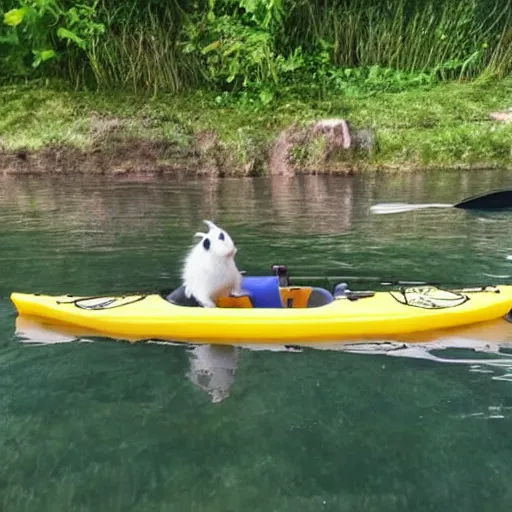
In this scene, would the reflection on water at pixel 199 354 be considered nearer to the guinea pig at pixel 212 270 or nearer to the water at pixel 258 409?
the water at pixel 258 409

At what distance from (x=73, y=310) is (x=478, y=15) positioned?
1072 centimetres

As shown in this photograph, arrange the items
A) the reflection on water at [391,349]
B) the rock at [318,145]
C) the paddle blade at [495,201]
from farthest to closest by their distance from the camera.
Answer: the rock at [318,145] < the paddle blade at [495,201] < the reflection on water at [391,349]

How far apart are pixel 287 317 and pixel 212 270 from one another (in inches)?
20.6

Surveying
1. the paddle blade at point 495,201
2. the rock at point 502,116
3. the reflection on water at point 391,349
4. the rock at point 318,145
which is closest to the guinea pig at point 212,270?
the reflection on water at point 391,349

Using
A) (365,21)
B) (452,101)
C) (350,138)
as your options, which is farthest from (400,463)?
(365,21)

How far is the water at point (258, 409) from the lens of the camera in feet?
8.48

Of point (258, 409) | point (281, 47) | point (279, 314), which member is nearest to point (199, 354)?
point (279, 314)

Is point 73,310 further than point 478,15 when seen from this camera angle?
No

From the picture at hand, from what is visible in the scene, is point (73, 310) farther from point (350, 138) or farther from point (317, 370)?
point (350, 138)

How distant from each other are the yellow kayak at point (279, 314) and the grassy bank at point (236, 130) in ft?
23.2

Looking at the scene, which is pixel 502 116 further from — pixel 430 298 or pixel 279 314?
pixel 279 314

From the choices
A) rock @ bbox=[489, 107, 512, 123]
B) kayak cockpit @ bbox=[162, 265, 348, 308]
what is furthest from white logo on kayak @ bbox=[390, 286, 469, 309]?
rock @ bbox=[489, 107, 512, 123]

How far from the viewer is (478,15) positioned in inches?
497

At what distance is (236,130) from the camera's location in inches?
454
